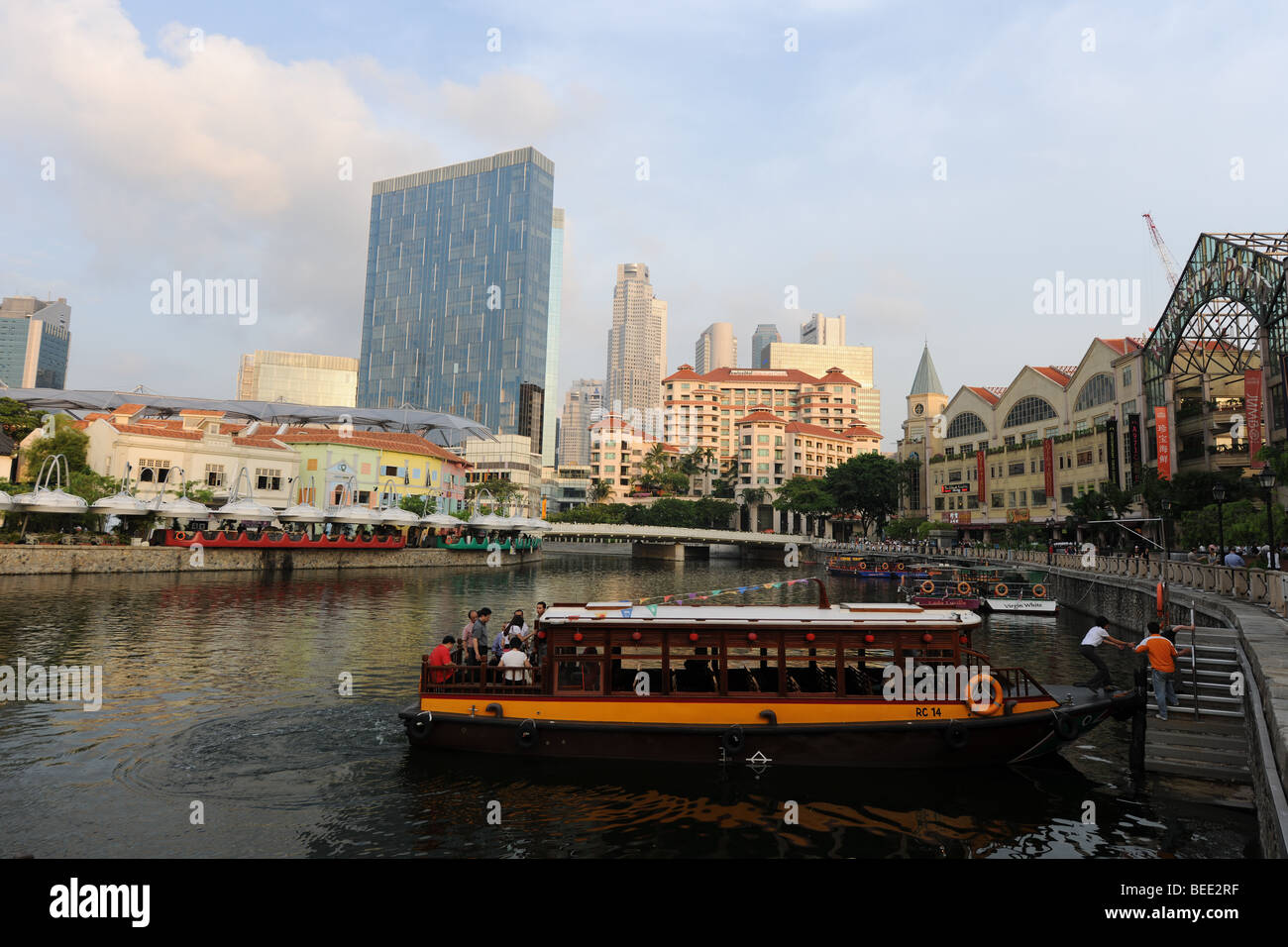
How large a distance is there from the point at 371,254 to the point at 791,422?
423 feet

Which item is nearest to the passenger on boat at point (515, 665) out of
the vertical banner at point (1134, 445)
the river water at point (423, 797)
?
the river water at point (423, 797)

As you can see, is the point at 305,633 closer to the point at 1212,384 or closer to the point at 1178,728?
the point at 1178,728

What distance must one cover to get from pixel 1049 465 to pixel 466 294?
149178mm

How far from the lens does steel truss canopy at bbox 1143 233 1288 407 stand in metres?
42.6

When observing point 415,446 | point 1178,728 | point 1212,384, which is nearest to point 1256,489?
point 1212,384

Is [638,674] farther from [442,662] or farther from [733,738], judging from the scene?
[442,662]

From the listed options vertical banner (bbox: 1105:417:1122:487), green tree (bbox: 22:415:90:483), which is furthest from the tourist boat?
green tree (bbox: 22:415:90:483)

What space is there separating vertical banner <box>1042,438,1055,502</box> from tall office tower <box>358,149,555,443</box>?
121088 mm

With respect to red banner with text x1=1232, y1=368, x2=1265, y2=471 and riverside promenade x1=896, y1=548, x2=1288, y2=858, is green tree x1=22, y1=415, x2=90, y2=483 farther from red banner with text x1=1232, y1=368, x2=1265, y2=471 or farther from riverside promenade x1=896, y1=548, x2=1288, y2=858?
red banner with text x1=1232, y1=368, x2=1265, y2=471

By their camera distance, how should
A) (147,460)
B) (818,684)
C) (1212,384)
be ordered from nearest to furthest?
(818,684)
(1212,384)
(147,460)

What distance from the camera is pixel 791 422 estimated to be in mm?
142375

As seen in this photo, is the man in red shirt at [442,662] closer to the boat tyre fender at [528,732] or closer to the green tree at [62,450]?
the boat tyre fender at [528,732]

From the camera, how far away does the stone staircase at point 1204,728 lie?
12516 mm
